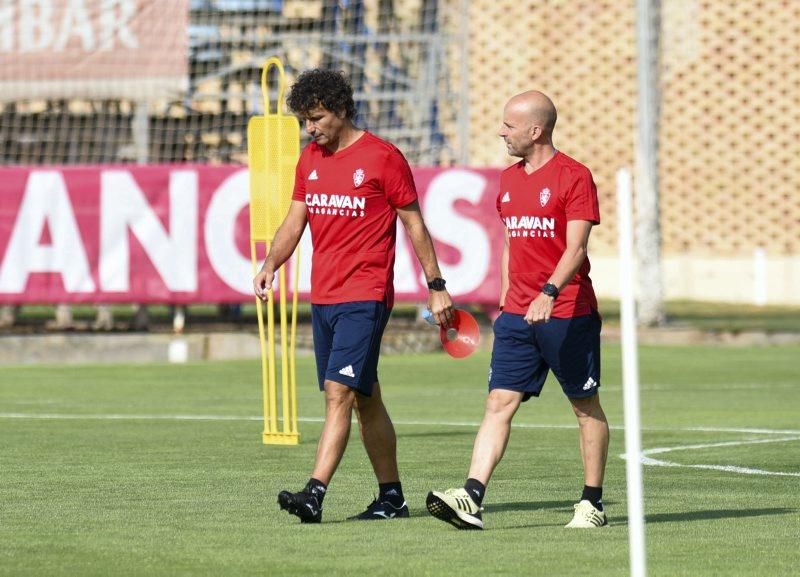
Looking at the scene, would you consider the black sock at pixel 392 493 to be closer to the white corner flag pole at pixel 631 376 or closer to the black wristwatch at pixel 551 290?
the black wristwatch at pixel 551 290

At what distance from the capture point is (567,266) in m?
8.40

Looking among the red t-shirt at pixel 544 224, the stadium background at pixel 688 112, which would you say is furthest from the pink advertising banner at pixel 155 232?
the red t-shirt at pixel 544 224

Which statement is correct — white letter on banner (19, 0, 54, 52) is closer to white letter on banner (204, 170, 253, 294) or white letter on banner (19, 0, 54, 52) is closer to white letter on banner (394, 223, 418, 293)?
white letter on banner (204, 170, 253, 294)

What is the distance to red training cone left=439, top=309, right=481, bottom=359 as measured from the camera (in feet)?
30.4

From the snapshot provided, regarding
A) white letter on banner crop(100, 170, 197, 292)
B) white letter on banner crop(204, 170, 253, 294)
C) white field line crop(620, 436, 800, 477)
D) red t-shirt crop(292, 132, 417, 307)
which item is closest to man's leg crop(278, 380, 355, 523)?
red t-shirt crop(292, 132, 417, 307)

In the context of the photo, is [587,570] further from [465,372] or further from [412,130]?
[412,130]

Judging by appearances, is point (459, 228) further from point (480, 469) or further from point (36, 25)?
point (480, 469)

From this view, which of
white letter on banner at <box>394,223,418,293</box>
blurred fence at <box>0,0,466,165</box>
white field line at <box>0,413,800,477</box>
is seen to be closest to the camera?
white field line at <box>0,413,800,477</box>

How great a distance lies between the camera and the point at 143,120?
27.1 metres

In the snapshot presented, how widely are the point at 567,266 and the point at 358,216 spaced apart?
1.15 m

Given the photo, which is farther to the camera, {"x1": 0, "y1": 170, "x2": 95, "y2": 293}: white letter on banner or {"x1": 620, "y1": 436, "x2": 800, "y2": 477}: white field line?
{"x1": 0, "y1": 170, "x2": 95, "y2": 293}: white letter on banner

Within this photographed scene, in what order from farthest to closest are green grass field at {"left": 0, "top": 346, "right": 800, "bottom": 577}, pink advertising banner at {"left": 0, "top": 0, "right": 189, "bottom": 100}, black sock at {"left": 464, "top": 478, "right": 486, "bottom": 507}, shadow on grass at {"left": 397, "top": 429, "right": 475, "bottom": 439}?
pink advertising banner at {"left": 0, "top": 0, "right": 189, "bottom": 100} → shadow on grass at {"left": 397, "top": 429, "right": 475, "bottom": 439} → black sock at {"left": 464, "top": 478, "right": 486, "bottom": 507} → green grass field at {"left": 0, "top": 346, "right": 800, "bottom": 577}

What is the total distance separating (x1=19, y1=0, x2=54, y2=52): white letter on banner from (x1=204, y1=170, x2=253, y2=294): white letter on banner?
15.6 feet

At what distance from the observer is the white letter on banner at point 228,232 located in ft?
76.7
